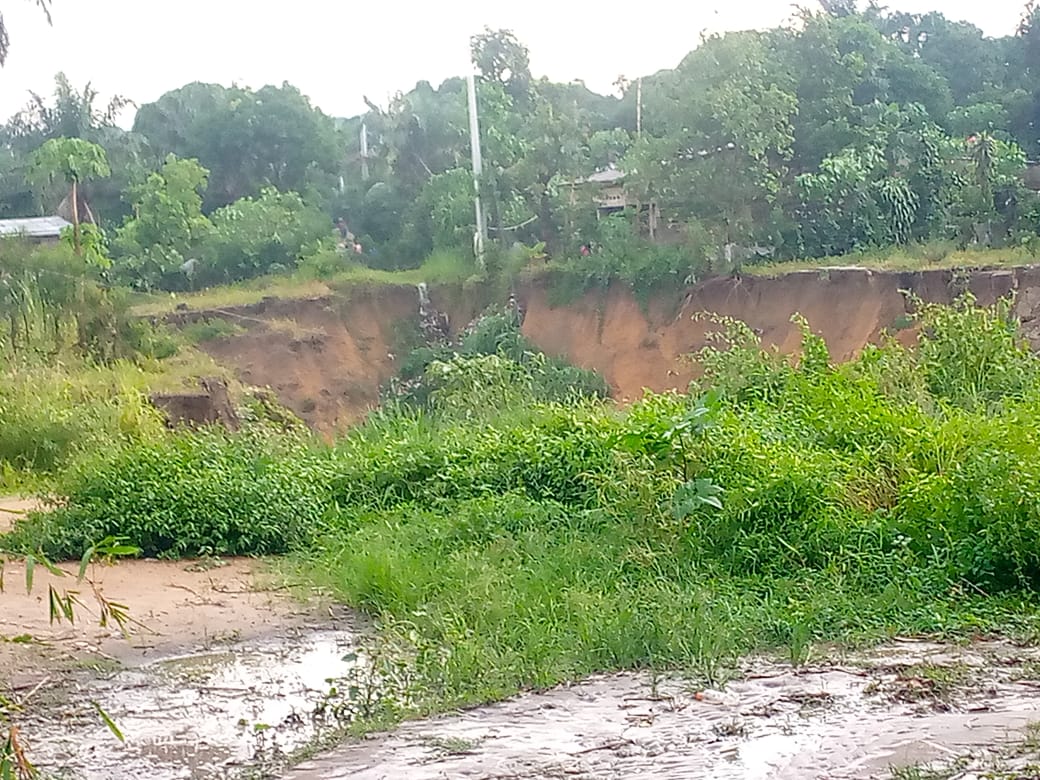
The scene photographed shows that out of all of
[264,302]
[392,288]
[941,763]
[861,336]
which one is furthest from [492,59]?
[941,763]

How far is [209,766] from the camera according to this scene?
3975mm

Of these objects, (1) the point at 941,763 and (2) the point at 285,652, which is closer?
(1) the point at 941,763

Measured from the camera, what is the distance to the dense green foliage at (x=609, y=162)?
20234mm

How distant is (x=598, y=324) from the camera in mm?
23125

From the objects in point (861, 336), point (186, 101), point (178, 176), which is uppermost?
point (186, 101)

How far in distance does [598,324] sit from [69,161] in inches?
445

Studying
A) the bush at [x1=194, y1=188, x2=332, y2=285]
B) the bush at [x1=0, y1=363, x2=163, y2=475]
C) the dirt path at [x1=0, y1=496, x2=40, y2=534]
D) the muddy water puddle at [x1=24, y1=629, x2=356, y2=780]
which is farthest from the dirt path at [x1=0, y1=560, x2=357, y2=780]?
the bush at [x1=194, y1=188, x2=332, y2=285]

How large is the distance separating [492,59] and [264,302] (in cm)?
939

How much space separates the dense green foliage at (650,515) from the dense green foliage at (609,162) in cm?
1105

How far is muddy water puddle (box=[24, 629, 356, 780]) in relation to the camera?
4012mm

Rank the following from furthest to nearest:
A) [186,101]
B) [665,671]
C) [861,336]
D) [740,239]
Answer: [186,101] → [740,239] → [861,336] → [665,671]

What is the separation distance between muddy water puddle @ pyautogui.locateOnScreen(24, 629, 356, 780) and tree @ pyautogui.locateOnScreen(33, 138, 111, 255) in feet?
65.6

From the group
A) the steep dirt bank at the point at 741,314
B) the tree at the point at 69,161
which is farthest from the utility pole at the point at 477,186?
the tree at the point at 69,161

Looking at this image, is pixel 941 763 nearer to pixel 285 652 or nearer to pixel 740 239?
pixel 285 652
